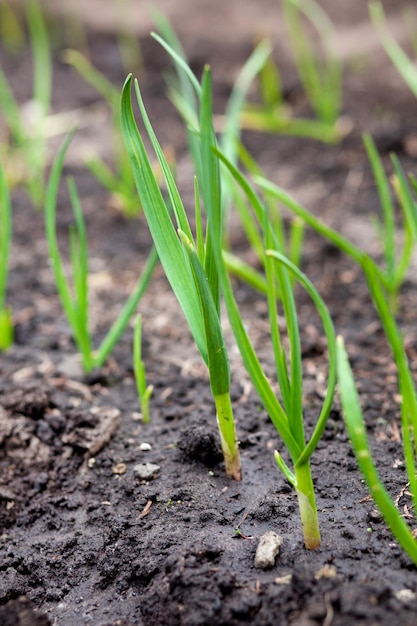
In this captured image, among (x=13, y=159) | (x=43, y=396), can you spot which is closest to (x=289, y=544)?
(x=43, y=396)

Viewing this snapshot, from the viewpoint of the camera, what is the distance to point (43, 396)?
4.53 ft

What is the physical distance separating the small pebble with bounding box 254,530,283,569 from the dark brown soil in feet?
0.05

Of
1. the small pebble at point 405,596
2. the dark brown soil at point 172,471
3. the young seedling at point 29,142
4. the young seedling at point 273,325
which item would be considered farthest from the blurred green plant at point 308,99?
the small pebble at point 405,596

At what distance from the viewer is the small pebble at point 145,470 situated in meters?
1.20

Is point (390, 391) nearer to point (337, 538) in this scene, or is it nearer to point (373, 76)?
point (337, 538)

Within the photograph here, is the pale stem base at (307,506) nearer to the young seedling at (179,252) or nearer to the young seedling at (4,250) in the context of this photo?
the young seedling at (179,252)

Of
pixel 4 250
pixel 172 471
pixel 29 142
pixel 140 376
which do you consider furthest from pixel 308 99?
pixel 172 471

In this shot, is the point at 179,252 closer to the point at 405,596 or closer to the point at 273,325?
the point at 273,325

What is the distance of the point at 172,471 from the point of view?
47.4 inches

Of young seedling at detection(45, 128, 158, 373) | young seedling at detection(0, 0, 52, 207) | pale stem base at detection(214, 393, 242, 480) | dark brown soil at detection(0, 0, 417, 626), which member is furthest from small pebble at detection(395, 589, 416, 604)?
young seedling at detection(0, 0, 52, 207)

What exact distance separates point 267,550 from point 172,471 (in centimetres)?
29

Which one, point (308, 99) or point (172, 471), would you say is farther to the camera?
point (308, 99)

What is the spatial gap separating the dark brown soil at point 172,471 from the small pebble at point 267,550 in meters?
0.01

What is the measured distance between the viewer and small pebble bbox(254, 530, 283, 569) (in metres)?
0.95
